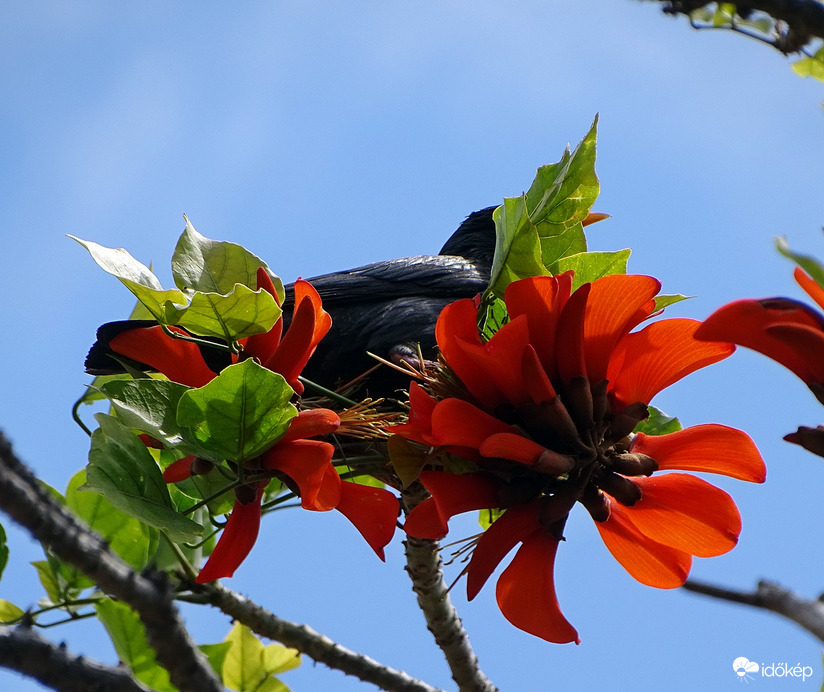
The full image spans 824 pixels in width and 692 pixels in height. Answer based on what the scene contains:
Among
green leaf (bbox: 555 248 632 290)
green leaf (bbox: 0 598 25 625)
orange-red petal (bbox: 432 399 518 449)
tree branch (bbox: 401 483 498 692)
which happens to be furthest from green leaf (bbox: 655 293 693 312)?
green leaf (bbox: 0 598 25 625)

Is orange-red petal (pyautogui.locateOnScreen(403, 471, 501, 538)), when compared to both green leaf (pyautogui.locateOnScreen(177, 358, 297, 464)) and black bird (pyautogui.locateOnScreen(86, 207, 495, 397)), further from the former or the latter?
black bird (pyautogui.locateOnScreen(86, 207, 495, 397))

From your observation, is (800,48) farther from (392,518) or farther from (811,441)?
(392,518)

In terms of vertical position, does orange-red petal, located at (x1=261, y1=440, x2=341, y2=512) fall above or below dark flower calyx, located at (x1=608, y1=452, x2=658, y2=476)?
above

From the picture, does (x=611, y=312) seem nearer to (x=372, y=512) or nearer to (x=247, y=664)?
(x=372, y=512)

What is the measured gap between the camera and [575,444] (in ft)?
5.09

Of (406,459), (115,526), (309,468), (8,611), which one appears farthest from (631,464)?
(8,611)

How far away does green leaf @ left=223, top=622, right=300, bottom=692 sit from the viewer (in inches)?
101

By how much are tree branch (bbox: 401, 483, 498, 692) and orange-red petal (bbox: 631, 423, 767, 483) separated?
834 mm

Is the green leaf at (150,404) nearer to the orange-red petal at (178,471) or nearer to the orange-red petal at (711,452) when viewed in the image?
the orange-red petal at (178,471)

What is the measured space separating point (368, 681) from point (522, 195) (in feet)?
4.65

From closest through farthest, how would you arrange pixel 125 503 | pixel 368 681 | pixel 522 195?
pixel 125 503 < pixel 522 195 < pixel 368 681

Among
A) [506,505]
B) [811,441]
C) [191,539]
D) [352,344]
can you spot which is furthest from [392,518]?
[352,344]

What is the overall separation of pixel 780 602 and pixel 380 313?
1997 millimetres

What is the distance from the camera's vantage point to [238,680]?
256 centimetres
